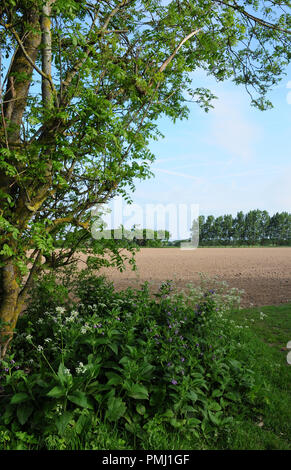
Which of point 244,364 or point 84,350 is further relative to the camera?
point 244,364

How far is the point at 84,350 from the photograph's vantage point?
146 inches

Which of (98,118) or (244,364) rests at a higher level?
(98,118)

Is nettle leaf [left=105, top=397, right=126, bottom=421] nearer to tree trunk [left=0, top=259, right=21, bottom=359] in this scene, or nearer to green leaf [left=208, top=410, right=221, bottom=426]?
green leaf [left=208, top=410, right=221, bottom=426]

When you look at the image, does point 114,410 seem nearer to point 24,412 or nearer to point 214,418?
point 24,412

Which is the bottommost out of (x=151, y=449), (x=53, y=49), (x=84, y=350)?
(x=151, y=449)

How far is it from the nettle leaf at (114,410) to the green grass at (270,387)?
125 centimetres

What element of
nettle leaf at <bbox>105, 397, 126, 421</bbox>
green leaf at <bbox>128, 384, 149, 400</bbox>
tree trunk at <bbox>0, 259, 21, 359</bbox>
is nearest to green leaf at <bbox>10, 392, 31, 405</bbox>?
nettle leaf at <bbox>105, 397, 126, 421</bbox>

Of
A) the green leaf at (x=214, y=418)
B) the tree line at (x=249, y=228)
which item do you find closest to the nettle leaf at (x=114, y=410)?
the green leaf at (x=214, y=418)

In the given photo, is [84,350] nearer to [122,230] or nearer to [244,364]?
[122,230]

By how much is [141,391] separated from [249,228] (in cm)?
10589

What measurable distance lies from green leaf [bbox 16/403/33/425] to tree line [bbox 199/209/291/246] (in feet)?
309

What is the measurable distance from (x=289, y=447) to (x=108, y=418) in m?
2.15
